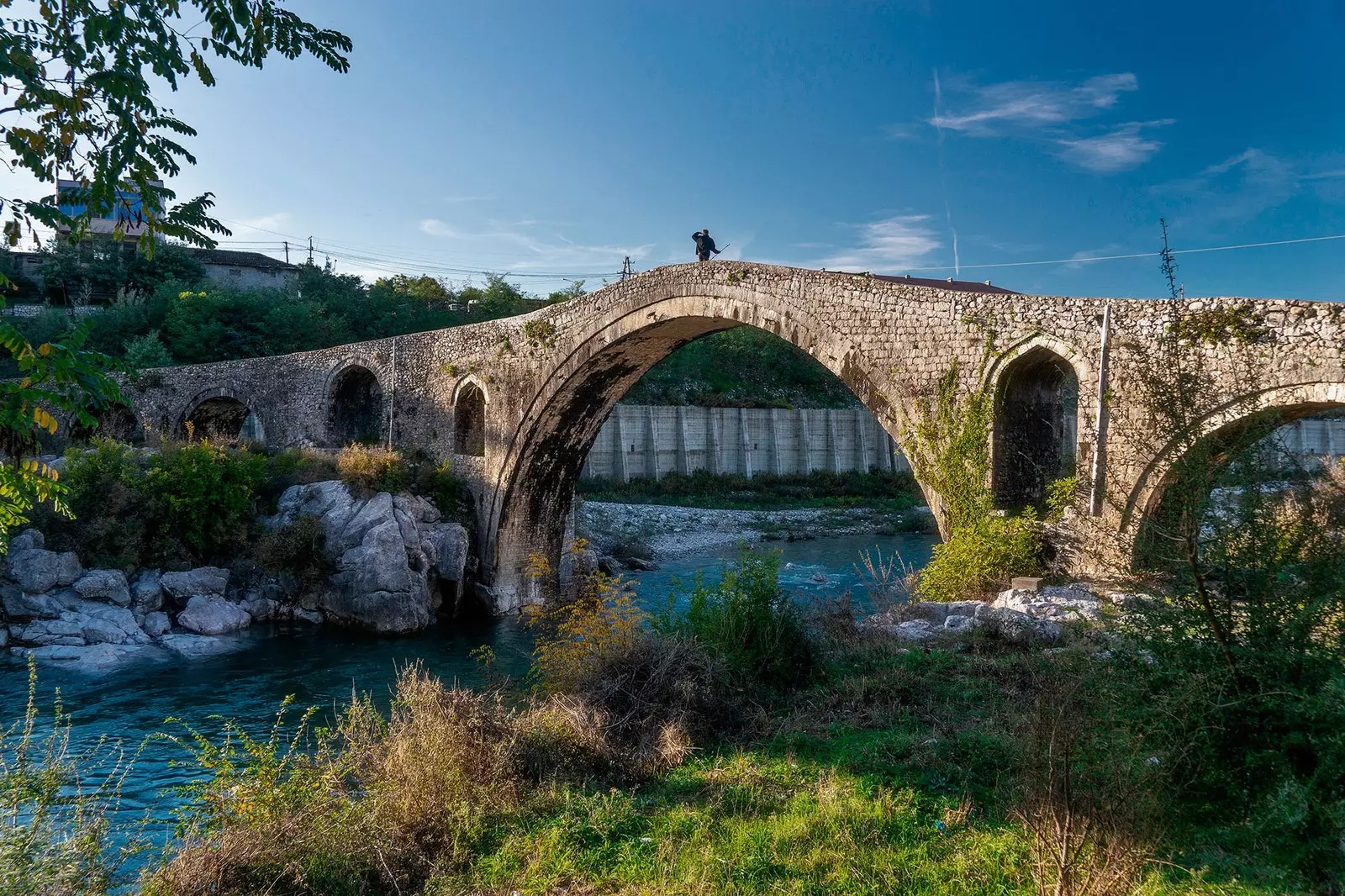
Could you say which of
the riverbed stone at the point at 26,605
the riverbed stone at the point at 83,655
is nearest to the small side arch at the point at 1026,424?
the riverbed stone at the point at 83,655

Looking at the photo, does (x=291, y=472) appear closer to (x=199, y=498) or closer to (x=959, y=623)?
(x=199, y=498)

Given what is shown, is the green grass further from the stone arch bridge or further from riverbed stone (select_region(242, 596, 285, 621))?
riverbed stone (select_region(242, 596, 285, 621))

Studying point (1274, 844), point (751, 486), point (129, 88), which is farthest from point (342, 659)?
point (751, 486)

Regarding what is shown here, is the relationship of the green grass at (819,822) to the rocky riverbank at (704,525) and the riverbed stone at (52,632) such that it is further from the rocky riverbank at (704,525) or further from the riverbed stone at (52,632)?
the rocky riverbank at (704,525)

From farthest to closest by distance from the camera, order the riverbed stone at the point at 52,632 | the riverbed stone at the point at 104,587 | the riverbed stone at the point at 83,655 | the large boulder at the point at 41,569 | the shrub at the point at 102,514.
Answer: the shrub at the point at 102,514, the riverbed stone at the point at 104,587, the large boulder at the point at 41,569, the riverbed stone at the point at 52,632, the riverbed stone at the point at 83,655

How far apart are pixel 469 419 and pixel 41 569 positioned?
7497 mm

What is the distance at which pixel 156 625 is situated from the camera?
12.2 m

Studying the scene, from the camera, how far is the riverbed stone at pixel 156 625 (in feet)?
39.5

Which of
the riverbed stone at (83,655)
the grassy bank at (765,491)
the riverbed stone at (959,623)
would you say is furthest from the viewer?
the grassy bank at (765,491)

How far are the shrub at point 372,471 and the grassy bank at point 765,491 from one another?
37.4ft

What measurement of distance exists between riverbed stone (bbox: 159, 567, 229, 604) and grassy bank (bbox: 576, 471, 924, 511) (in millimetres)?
13915

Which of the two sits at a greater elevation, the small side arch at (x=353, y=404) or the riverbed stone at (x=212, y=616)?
the small side arch at (x=353, y=404)

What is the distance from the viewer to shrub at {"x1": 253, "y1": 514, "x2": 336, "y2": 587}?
1372cm

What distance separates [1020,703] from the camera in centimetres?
558
